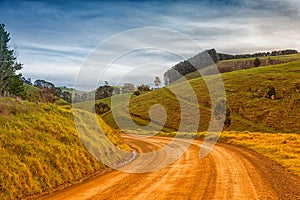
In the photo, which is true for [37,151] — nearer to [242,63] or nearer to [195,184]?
[195,184]

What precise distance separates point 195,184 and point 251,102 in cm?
7170

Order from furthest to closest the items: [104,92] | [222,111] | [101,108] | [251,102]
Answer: [104,92] → [101,108] → [251,102] → [222,111]

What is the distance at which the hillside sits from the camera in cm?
6881

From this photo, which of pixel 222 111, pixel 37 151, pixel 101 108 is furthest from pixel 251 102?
pixel 37 151

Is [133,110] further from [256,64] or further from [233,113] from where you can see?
[256,64]

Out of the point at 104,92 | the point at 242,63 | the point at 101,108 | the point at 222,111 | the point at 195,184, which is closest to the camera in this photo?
the point at 195,184

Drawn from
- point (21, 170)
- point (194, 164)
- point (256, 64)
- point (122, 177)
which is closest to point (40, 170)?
point (21, 170)

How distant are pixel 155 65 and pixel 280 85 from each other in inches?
2907

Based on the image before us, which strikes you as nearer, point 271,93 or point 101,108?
point 271,93

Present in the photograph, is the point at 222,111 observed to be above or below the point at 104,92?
below

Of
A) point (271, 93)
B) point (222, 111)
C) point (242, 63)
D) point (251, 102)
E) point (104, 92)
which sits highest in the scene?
point (242, 63)

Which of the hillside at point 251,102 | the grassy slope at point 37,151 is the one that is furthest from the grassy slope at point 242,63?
the grassy slope at point 37,151

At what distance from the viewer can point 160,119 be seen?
3334 inches

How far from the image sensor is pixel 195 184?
12.5 m
